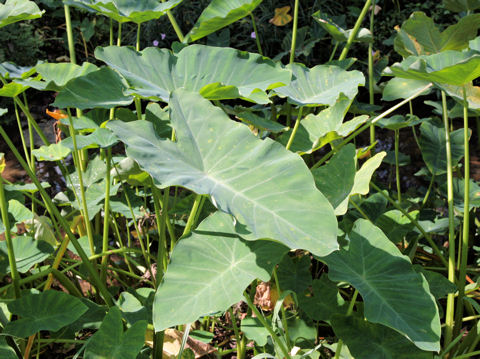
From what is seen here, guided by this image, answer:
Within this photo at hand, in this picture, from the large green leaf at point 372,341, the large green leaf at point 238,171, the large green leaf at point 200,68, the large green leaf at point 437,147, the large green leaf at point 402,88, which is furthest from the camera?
the large green leaf at point 437,147

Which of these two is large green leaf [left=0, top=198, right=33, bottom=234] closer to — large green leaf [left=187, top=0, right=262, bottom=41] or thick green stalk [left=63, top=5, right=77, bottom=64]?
thick green stalk [left=63, top=5, right=77, bottom=64]

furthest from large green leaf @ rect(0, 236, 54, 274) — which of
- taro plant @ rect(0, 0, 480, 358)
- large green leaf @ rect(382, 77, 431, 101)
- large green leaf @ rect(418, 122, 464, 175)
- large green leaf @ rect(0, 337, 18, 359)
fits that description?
large green leaf @ rect(418, 122, 464, 175)

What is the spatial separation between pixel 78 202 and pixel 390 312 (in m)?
1.04

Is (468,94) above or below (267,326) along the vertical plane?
above

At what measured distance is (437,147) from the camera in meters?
1.84

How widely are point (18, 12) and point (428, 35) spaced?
47.3 inches

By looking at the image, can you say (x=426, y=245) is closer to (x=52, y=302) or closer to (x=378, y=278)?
(x=378, y=278)

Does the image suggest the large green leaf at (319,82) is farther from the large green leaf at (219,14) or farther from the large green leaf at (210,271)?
the large green leaf at (210,271)

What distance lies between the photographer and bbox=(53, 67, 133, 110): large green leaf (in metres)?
1.17

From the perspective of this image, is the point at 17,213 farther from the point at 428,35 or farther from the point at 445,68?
the point at 428,35

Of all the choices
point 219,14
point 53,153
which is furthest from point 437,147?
point 53,153

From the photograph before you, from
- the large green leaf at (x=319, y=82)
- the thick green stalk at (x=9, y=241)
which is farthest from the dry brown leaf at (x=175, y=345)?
the large green leaf at (x=319, y=82)

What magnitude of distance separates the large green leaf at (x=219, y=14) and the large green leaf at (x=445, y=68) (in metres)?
0.49

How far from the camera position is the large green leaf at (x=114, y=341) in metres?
1.02
